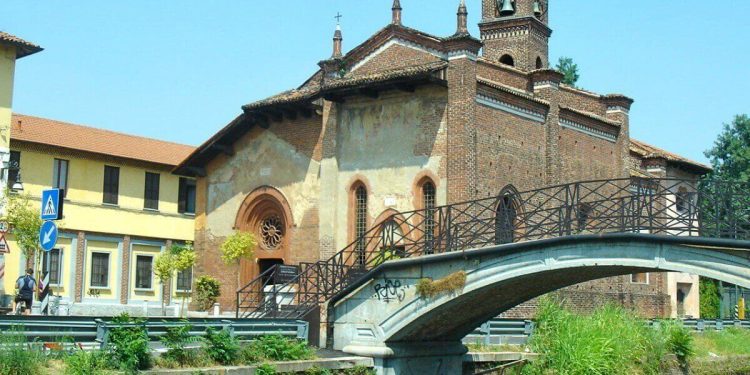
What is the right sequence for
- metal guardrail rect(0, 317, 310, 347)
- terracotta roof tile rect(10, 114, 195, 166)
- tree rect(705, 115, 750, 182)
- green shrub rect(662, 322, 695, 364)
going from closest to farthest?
metal guardrail rect(0, 317, 310, 347) < green shrub rect(662, 322, 695, 364) < terracotta roof tile rect(10, 114, 195, 166) < tree rect(705, 115, 750, 182)

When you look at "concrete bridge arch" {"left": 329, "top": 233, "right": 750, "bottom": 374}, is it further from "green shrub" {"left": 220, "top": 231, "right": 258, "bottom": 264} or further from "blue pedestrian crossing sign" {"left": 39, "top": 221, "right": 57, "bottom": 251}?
"green shrub" {"left": 220, "top": 231, "right": 258, "bottom": 264}

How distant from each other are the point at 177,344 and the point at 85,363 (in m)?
2.32

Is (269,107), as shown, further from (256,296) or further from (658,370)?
(658,370)

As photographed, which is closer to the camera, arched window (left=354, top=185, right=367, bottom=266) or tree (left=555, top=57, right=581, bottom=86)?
arched window (left=354, top=185, right=367, bottom=266)

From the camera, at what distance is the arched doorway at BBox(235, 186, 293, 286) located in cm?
3177

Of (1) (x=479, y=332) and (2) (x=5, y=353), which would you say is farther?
(1) (x=479, y=332)

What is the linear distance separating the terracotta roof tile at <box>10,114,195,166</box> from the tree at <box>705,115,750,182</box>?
35264 millimetres

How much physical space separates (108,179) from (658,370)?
22915mm

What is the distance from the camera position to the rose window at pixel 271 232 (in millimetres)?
32125

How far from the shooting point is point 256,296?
103ft

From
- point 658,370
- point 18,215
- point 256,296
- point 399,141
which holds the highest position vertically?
point 399,141

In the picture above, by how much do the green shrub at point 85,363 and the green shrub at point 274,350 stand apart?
3450 millimetres

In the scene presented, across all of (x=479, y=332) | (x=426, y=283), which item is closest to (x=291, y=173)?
(x=479, y=332)

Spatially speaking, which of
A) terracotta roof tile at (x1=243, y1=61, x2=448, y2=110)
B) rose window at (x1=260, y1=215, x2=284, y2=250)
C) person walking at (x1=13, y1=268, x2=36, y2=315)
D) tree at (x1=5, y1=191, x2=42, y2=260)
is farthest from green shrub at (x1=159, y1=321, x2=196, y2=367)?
rose window at (x1=260, y1=215, x2=284, y2=250)
